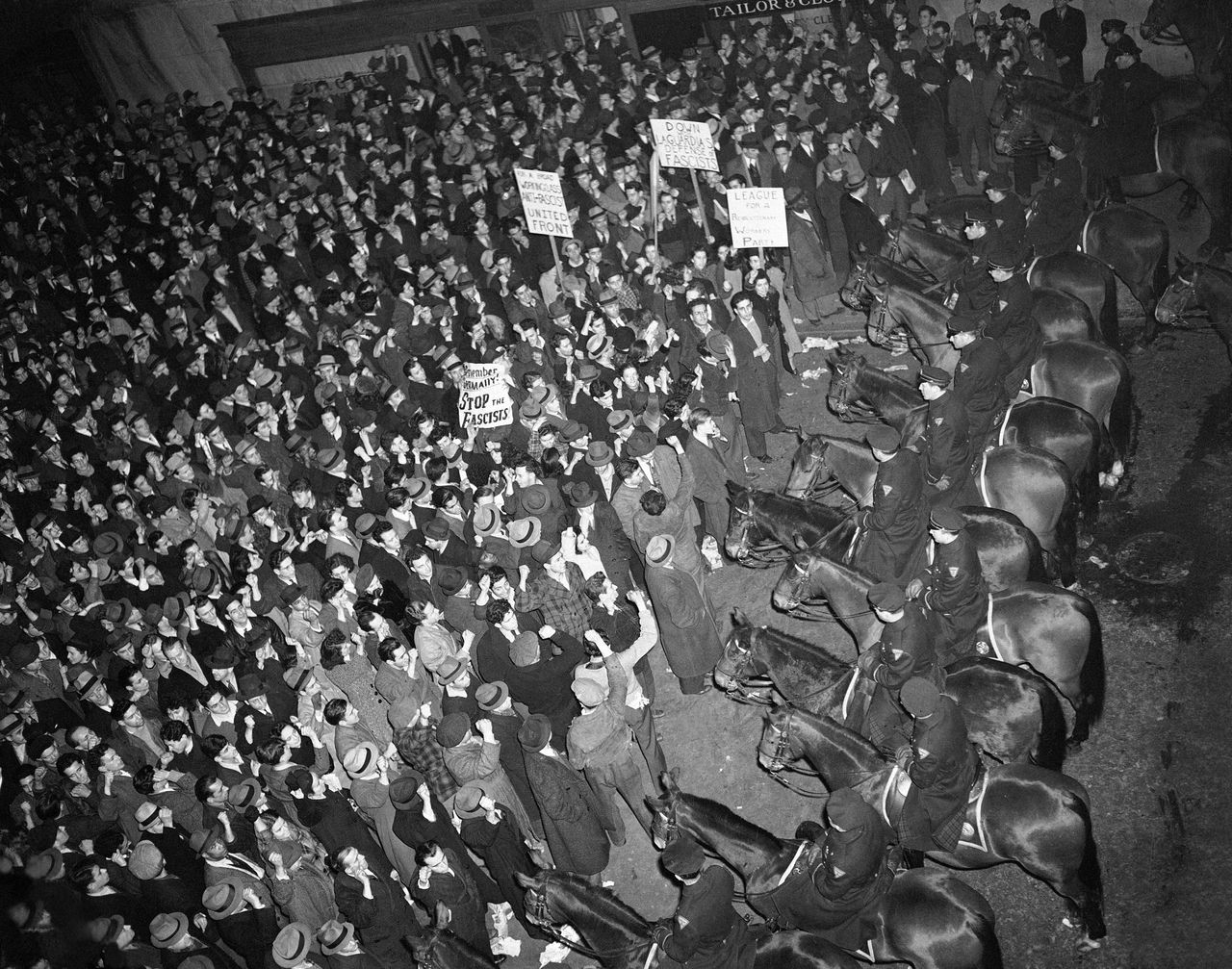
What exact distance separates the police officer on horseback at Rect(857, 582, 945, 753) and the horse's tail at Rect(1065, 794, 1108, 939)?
119 cm

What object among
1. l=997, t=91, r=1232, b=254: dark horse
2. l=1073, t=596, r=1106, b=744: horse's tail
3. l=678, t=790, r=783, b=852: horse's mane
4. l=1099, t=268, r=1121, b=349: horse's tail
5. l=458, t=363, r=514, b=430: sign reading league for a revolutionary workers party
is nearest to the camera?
l=678, t=790, r=783, b=852: horse's mane

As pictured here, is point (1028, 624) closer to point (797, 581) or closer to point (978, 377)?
point (797, 581)

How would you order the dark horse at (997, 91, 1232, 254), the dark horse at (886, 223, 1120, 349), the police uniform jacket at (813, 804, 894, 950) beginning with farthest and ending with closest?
the dark horse at (997, 91, 1232, 254) < the dark horse at (886, 223, 1120, 349) < the police uniform jacket at (813, 804, 894, 950)

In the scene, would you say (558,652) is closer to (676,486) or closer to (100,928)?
(676,486)

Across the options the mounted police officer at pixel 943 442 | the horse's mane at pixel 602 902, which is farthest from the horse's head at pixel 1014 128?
the horse's mane at pixel 602 902

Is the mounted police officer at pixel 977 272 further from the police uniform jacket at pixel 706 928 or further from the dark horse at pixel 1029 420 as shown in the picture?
the police uniform jacket at pixel 706 928

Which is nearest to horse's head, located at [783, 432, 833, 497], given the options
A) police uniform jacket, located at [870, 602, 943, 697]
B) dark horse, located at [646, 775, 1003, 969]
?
police uniform jacket, located at [870, 602, 943, 697]

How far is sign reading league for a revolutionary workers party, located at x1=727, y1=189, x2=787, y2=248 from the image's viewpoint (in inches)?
448

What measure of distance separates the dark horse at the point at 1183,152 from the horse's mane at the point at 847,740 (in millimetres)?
7905

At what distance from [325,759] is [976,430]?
6.19 meters

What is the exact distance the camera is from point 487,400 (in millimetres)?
10266

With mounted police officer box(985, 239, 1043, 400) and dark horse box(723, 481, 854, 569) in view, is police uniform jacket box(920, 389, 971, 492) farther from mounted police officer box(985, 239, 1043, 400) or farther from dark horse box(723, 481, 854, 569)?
mounted police officer box(985, 239, 1043, 400)

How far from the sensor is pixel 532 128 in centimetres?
1633

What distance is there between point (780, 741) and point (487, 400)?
4.88 m
